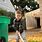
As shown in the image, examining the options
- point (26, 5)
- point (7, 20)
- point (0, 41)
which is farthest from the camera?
point (26, 5)

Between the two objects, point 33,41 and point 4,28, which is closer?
point 4,28

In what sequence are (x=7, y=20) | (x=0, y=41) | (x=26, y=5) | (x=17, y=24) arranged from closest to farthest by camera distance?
(x=0, y=41) < (x=7, y=20) < (x=17, y=24) < (x=26, y=5)

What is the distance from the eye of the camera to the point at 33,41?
7742 mm

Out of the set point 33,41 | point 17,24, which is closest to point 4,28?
point 17,24

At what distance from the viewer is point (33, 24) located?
2102 cm

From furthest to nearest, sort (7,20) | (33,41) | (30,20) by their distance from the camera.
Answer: (30,20)
(33,41)
(7,20)

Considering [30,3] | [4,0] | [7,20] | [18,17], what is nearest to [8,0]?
[4,0]

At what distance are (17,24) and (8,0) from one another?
2377 cm

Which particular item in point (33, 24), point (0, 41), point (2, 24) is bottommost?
point (33, 24)

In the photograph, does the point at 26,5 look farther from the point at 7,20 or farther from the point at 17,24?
the point at 7,20

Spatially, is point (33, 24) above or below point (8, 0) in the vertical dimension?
below

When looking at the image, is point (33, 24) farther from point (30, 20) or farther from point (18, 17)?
point (18, 17)

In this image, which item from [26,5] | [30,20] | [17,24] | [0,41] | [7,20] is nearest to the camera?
[0,41]

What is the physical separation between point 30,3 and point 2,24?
88.3 feet
